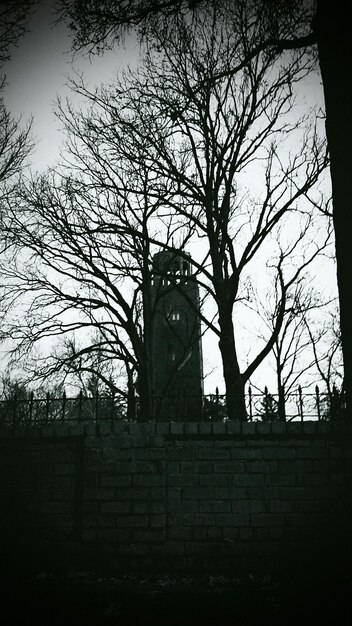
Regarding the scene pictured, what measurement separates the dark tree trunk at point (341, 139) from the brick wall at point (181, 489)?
3.44 ft

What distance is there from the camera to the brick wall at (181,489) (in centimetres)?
464

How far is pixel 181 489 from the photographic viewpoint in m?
4.83

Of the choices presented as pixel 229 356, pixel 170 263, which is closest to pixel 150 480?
pixel 229 356

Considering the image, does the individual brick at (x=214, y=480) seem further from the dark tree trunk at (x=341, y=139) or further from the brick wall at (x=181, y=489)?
the dark tree trunk at (x=341, y=139)

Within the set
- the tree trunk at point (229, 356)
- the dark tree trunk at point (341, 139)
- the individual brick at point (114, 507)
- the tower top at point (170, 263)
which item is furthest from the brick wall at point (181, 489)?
the tower top at point (170, 263)

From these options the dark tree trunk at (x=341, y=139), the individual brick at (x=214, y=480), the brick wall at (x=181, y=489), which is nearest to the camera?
the dark tree trunk at (x=341, y=139)

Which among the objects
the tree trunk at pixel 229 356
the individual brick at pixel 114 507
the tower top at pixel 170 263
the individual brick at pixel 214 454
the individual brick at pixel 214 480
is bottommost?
the individual brick at pixel 114 507

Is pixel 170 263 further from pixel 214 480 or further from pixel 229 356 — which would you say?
pixel 214 480

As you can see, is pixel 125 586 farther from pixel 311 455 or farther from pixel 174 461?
pixel 311 455

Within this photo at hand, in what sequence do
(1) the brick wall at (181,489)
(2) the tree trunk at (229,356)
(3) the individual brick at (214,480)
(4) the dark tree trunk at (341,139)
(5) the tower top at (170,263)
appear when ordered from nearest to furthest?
(4) the dark tree trunk at (341,139), (1) the brick wall at (181,489), (3) the individual brick at (214,480), (2) the tree trunk at (229,356), (5) the tower top at (170,263)

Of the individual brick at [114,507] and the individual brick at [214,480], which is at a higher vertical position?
the individual brick at [214,480]

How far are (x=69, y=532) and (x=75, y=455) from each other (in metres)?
0.85

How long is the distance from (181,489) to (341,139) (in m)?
4.39

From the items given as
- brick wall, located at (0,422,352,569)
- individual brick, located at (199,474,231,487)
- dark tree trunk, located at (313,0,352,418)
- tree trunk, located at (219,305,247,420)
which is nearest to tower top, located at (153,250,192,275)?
tree trunk, located at (219,305,247,420)
